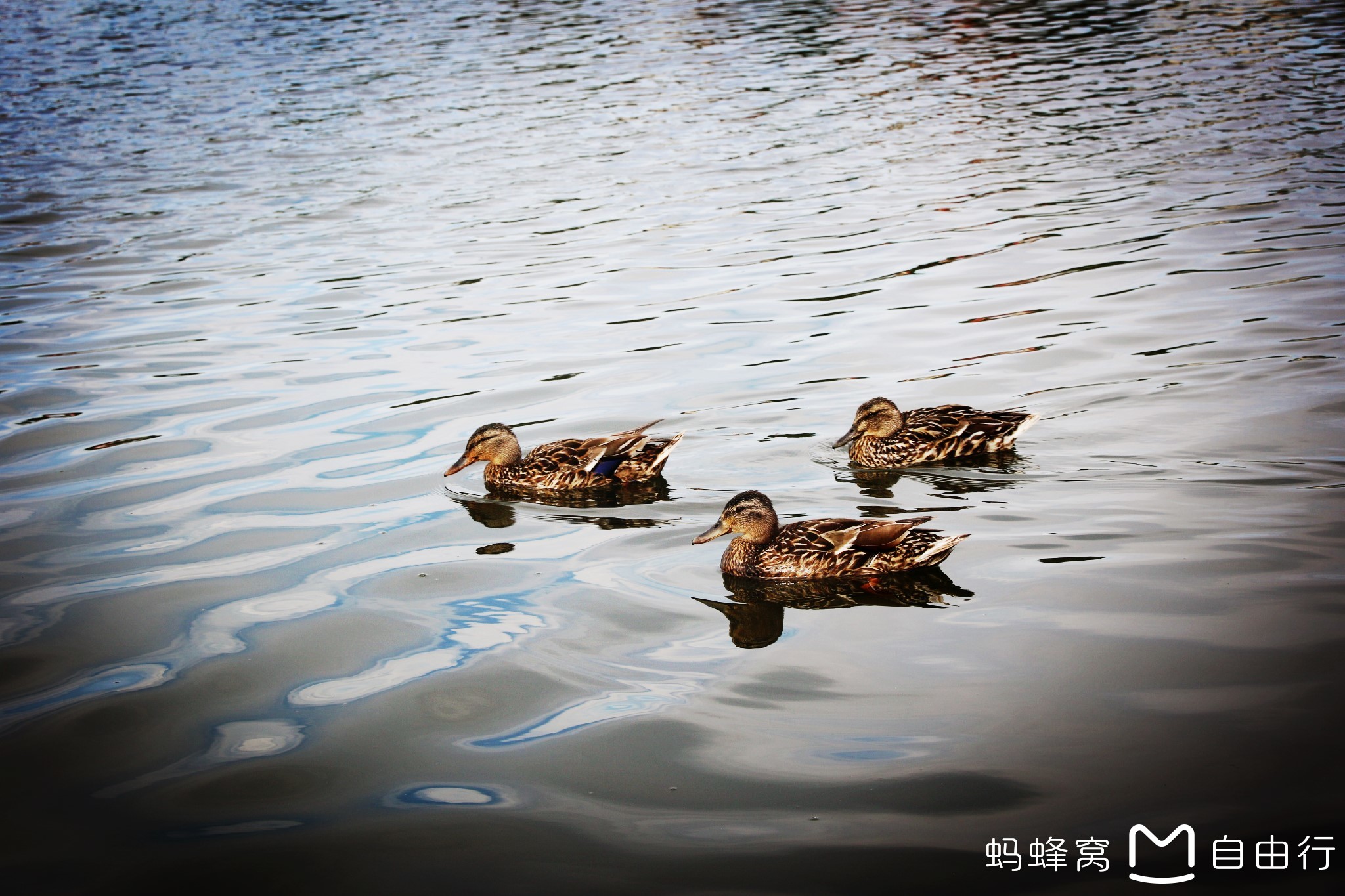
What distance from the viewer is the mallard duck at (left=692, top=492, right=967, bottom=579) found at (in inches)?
272

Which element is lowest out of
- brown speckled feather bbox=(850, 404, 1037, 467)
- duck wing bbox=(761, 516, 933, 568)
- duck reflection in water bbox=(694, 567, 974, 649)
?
duck reflection in water bbox=(694, 567, 974, 649)

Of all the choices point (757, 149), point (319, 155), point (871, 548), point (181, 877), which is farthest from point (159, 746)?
point (319, 155)

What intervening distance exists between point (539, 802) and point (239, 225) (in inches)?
622

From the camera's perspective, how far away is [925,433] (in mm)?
8891

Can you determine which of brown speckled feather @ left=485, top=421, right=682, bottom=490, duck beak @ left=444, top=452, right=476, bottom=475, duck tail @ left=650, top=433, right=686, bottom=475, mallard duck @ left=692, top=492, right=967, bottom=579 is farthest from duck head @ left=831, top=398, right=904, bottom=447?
duck beak @ left=444, top=452, right=476, bottom=475

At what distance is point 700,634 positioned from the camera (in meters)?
6.46

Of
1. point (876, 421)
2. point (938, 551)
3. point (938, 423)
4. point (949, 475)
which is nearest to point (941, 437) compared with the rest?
point (938, 423)

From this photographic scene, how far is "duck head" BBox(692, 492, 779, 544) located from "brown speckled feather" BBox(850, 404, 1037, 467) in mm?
1923

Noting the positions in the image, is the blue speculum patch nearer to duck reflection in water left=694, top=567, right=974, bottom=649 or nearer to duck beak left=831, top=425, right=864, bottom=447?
duck beak left=831, top=425, right=864, bottom=447

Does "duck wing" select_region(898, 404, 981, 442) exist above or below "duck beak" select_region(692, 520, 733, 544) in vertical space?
above

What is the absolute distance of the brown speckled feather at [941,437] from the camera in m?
8.69

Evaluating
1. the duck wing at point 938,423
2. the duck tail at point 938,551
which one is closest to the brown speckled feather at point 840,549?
the duck tail at point 938,551

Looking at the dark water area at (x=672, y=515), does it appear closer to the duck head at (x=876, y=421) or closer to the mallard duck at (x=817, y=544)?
the mallard duck at (x=817, y=544)

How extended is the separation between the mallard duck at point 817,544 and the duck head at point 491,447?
221 cm
